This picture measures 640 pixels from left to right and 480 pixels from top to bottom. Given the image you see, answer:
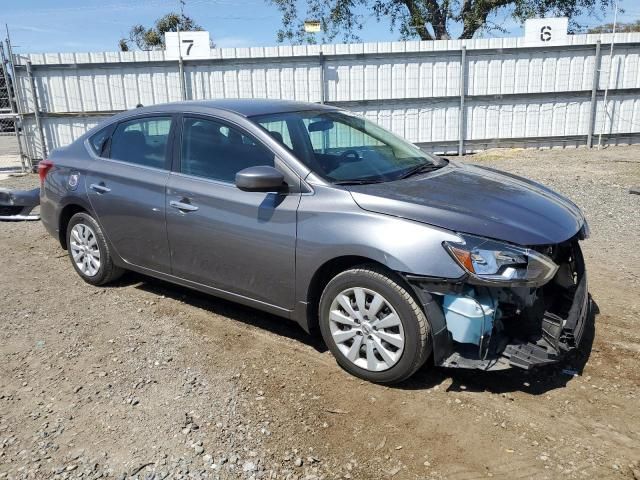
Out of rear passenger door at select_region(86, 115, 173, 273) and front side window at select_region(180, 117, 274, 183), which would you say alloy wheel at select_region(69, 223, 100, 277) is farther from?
front side window at select_region(180, 117, 274, 183)

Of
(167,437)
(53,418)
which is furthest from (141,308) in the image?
(167,437)

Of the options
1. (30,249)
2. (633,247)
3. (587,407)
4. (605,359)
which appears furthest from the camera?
(30,249)

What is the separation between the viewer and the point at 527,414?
3.23m

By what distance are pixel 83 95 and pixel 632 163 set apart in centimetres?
1184

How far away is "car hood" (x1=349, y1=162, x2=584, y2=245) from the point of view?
3.26 m

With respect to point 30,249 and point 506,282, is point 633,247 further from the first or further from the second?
point 30,249

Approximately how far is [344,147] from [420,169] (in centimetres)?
60

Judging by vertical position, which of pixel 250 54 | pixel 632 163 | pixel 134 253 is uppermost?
pixel 250 54

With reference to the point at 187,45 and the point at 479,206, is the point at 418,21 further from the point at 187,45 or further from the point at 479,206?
the point at 479,206

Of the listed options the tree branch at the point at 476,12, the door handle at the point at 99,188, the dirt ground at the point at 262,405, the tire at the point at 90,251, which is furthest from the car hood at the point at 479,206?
the tree branch at the point at 476,12

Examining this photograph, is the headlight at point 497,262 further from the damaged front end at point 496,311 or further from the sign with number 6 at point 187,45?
the sign with number 6 at point 187,45

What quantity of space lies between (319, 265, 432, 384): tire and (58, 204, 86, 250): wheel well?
295cm

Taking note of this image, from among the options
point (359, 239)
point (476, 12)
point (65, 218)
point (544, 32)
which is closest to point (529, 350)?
point (359, 239)

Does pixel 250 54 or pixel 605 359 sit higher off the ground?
pixel 250 54
